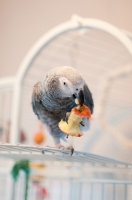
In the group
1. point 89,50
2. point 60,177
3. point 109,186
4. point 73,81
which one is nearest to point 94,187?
point 109,186

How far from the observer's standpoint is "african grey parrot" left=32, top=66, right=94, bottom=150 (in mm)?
607

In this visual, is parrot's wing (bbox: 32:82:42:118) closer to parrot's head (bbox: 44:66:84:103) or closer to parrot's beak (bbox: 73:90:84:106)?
parrot's head (bbox: 44:66:84:103)

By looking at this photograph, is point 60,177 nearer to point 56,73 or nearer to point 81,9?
point 56,73

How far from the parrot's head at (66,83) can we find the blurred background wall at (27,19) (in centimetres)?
94

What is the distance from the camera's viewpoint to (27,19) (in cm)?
180

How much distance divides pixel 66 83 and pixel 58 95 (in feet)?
0.21

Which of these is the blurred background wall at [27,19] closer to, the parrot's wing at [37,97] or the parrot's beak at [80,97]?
the parrot's wing at [37,97]

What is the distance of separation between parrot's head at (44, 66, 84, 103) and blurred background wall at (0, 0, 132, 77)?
936mm

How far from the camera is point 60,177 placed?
3.92 ft

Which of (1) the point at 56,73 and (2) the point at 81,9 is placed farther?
(2) the point at 81,9

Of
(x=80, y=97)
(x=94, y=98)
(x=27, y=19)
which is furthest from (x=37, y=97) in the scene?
(x=27, y=19)

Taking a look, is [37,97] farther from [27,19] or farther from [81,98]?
[27,19]

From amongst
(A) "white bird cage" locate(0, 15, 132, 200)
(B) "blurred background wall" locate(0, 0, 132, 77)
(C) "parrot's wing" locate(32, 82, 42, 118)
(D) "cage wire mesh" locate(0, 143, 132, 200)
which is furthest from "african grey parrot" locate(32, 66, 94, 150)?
(B) "blurred background wall" locate(0, 0, 132, 77)

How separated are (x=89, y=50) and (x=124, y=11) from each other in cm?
26
